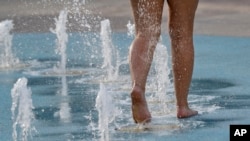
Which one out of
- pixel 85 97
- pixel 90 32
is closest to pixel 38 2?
pixel 90 32

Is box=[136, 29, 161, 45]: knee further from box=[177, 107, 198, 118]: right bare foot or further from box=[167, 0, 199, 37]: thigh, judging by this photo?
box=[177, 107, 198, 118]: right bare foot

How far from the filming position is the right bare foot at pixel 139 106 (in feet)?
19.2

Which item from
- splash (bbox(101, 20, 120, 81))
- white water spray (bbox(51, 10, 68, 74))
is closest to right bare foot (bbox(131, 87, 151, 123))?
splash (bbox(101, 20, 120, 81))

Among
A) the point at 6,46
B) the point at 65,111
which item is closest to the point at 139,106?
the point at 65,111

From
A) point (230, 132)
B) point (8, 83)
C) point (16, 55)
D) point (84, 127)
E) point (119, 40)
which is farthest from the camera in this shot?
point (119, 40)

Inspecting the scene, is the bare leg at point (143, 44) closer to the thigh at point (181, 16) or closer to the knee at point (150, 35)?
the knee at point (150, 35)

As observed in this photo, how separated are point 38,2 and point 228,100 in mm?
7796

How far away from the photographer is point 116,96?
7.36 metres

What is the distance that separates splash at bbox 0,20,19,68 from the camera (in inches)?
421

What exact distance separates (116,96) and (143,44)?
56.2 inches

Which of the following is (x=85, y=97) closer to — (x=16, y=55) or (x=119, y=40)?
(x=16, y=55)

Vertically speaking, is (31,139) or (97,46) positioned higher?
(97,46)

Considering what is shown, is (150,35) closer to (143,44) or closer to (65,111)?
(143,44)

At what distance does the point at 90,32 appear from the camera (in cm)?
1398
